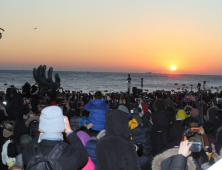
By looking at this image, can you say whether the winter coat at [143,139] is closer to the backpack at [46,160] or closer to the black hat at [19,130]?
the black hat at [19,130]

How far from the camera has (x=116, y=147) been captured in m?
3.09

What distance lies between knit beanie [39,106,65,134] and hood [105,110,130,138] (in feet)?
3.01

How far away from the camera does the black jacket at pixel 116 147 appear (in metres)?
3.05

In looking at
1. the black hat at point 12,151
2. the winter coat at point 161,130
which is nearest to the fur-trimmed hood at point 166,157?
the black hat at point 12,151

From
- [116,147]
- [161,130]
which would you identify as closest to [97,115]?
[161,130]

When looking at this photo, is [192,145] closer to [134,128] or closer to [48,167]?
[48,167]

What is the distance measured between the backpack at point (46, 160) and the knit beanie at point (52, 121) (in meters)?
0.19

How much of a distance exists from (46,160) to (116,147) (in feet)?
3.70

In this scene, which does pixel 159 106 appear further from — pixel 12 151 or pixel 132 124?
pixel 12 151

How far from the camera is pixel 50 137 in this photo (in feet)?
7.63

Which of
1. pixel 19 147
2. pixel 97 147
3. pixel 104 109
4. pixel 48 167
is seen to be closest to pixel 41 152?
pixel 48 167

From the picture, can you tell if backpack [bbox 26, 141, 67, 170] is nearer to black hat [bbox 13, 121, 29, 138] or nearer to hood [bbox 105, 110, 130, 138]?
hood [bbox 105, 110, 130, 138]

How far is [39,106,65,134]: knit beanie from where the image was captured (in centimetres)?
236

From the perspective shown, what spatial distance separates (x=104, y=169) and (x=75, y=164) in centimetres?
96
